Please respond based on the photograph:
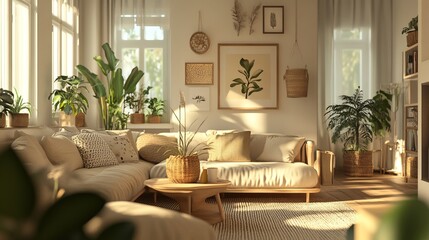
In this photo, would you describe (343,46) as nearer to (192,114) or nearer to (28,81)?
(192,114)

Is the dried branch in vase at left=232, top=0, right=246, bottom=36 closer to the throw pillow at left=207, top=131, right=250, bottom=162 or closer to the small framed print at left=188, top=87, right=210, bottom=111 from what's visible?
the small framed print at left=188, top=87, right=210, bottom=111

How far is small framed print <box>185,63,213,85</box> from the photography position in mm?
7582

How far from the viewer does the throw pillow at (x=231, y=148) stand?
643 cm

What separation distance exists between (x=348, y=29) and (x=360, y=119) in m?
1.69

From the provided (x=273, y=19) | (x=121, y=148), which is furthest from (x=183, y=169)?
(x=273, y=19)

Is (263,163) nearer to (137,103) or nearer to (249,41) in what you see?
(249,41)

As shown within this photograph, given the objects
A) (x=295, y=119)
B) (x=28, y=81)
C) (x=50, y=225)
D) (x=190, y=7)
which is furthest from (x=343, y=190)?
(x=50, y=225)

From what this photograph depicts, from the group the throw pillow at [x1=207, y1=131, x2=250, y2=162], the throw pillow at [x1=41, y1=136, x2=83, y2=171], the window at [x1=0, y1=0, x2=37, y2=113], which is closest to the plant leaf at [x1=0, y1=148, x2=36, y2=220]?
the throw pillow at [x1=41, y1=136, x2=83, y2=171]

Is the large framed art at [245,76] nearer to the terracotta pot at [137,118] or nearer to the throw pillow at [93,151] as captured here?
the terracotta pot at [137,118]

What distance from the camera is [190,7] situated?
299 inches

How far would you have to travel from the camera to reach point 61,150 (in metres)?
5.03

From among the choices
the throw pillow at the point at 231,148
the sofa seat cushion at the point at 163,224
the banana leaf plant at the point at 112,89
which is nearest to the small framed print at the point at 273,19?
the throw pillow at the point at 231,148

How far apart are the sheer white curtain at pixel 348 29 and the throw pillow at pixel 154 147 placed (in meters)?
3.74

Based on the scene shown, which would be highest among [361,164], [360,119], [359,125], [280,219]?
[360,119]
